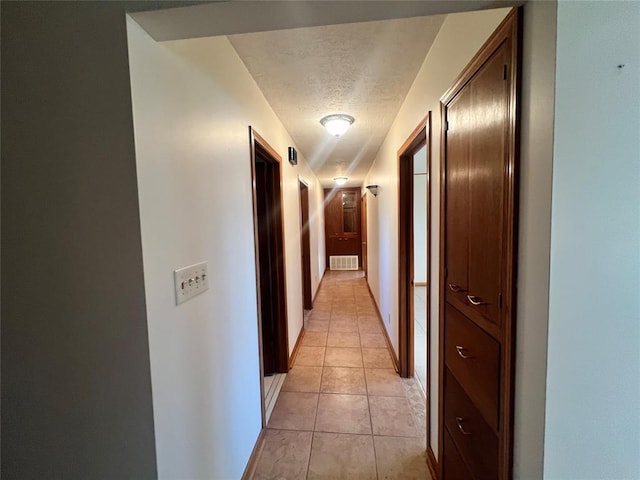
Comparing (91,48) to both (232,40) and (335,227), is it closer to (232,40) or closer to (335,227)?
(232,40)

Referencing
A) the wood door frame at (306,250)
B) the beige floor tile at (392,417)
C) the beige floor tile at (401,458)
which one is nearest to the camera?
the beige floor tile at (401,458)

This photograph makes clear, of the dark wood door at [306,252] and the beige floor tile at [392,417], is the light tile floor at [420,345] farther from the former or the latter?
the dark wood door at [306,252]

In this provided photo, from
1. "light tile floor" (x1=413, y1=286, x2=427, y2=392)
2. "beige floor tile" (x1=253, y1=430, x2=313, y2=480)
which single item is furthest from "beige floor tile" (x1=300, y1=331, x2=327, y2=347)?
"beige floor tile" (x1=253, y1=430, x2=313, y2=480)

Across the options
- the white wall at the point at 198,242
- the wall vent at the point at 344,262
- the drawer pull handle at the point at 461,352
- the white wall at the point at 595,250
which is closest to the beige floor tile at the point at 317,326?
the white wall at the point at 198,242

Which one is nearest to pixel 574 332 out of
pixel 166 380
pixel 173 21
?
pixel 166 380

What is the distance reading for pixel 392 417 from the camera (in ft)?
6.45

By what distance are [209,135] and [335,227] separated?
647cm

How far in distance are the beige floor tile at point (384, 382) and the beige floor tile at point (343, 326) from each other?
3.12ft

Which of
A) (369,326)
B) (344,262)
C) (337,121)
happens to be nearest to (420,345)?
(369,326)

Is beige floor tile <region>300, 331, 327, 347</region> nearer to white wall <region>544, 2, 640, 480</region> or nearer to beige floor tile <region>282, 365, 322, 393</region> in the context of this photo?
beige floor tile <region>282, 365, 322, 393</region>

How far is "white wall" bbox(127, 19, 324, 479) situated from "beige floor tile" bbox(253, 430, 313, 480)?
0.14 m

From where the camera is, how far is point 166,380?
0.89 meters

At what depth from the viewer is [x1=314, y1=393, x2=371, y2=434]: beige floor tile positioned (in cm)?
188

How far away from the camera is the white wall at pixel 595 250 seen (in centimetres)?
59
